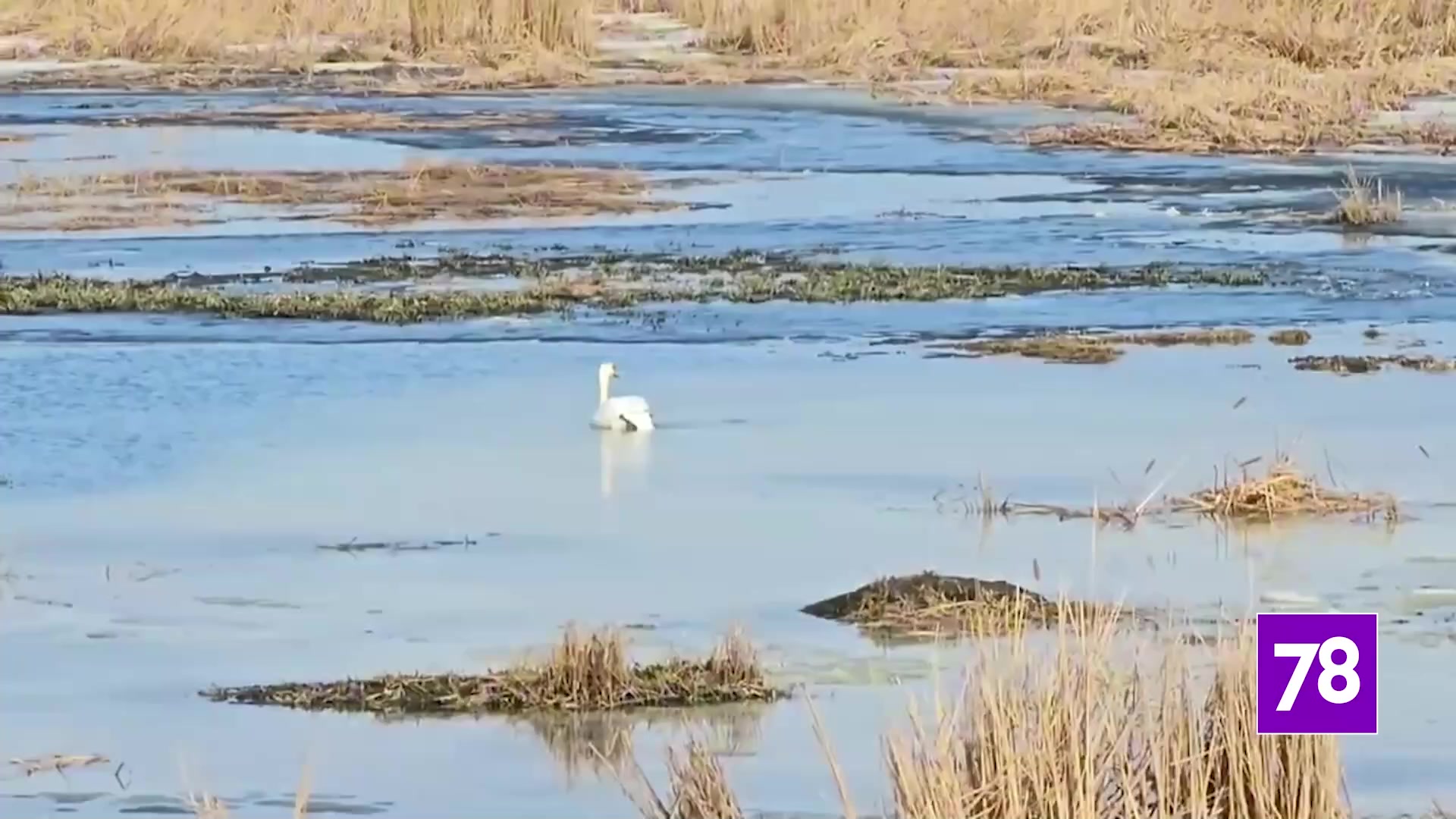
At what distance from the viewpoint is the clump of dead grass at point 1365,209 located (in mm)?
24109

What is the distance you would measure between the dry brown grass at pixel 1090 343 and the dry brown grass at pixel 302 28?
78.7ft

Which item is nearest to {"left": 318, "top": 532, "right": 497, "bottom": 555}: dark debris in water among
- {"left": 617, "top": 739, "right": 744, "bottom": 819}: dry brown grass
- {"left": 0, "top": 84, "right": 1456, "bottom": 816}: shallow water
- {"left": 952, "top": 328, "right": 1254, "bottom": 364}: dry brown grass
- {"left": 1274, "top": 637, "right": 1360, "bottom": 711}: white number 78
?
{"left": 0, "top": 84, "right": 1456, "bottom": 816}: shallow water

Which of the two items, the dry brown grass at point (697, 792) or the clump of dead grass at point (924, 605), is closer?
the dry brown grass at point (697, 792)

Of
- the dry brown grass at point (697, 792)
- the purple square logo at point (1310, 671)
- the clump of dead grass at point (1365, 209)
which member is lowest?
the clump of dead grass at point (1365, 209)

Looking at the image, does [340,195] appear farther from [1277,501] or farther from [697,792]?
[697,792]

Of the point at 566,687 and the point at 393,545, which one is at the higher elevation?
the point at 566,687

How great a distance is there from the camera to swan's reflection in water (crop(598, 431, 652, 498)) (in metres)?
13.4

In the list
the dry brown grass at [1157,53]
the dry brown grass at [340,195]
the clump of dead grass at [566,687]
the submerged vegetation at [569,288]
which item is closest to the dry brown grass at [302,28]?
the dry brown grass at [1157,53]

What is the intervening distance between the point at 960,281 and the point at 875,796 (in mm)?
12751

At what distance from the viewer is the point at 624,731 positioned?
344 inches

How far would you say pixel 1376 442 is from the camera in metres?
14.0

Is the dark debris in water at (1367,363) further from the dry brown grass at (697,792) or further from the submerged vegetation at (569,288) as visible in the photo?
the dry brown grass at (697,792)

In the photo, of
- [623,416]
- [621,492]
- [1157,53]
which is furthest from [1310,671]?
[1157,53]

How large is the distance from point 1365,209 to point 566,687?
16.0 m
